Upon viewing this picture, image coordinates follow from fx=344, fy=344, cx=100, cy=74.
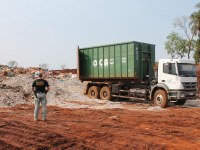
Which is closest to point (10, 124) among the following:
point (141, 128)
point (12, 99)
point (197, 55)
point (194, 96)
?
point (141, 128)

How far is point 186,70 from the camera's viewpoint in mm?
18891

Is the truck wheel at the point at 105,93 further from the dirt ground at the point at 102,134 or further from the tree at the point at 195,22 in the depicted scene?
the tree at the point at 195,22

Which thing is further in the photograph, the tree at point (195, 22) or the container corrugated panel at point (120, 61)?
the tree at point (195, 22)

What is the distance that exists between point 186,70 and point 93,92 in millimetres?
8194

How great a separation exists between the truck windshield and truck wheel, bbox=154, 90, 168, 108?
4.94 feet

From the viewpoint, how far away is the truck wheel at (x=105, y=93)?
77.3ft

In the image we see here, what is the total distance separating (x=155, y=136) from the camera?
9.62 meters

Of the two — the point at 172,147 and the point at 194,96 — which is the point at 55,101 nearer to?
the point at 194,96

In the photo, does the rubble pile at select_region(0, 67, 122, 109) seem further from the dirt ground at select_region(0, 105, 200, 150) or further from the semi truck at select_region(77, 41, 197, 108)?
the dirt ground at select_region(0, 105, 200, 150)

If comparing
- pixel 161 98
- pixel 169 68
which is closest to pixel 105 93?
pixel 161 98

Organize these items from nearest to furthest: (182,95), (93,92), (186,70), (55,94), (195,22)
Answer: (182,95) < (186,70) < (55,94) < (93,92) < (195,22)

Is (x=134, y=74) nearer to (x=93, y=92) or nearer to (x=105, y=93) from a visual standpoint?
(x=105, y=93)

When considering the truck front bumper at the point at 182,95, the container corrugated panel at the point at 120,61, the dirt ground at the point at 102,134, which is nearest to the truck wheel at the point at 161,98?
the truck front bumper at the point at 182,95

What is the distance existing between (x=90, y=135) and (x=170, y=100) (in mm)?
10470
